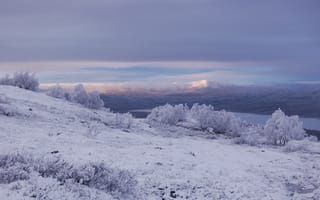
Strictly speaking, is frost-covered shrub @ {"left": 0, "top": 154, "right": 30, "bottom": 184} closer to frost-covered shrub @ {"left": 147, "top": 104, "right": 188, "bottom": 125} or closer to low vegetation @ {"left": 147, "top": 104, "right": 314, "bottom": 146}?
low vegetation @ {"left": 147, "top": 104, "right": 314, "bottom": 146}

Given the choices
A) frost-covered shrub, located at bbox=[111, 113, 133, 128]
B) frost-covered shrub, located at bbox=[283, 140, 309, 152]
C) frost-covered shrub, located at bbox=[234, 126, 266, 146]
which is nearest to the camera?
frost-covered shrub, located at bbox=[283, 140, 309, 152]

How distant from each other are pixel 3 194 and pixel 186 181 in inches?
278

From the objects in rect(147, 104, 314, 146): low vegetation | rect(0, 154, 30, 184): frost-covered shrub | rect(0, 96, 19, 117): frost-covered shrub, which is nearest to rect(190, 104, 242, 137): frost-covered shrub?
rect(147, 104, 314, 146): low vegetation

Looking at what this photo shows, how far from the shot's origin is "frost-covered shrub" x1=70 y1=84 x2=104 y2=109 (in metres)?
48.0

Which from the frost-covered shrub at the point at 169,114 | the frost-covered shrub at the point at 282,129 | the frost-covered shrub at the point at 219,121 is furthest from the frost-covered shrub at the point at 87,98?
the frost-covered shrub at the point at 282,129

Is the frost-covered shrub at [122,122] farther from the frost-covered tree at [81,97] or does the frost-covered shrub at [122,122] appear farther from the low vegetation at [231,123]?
the frost-covered tree at [81,97]

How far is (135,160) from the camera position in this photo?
57.1 feet

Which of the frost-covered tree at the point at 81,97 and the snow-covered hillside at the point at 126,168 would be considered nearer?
the snow-covered hillside at the point at 126,168

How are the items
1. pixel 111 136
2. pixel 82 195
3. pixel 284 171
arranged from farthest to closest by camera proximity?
pixel 111 136, pixel 284 171, pixel 82 195

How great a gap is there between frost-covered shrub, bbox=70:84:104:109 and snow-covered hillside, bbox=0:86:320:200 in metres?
19.2

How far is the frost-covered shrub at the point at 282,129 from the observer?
34.4m

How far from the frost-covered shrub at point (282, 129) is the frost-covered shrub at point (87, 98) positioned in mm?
20449

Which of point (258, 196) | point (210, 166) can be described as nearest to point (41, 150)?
point (210, 166)

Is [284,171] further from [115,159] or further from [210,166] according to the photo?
[115,159]
